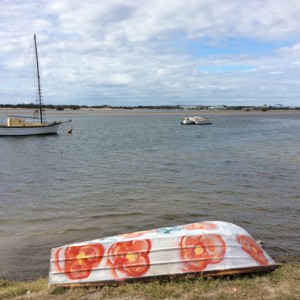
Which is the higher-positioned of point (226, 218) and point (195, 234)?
point (195, 234)

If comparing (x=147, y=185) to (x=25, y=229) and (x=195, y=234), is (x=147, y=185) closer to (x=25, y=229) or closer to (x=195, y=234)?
(x=25, y=229)

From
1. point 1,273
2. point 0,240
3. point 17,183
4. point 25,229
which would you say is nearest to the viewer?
point 1,273

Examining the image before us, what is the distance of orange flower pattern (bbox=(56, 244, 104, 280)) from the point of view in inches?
269

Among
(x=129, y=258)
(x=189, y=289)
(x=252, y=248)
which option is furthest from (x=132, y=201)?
(x=189, y=289)

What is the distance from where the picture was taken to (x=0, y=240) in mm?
10297

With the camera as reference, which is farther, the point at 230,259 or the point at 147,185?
the point at 147,185

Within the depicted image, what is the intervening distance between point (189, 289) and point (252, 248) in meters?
1.77

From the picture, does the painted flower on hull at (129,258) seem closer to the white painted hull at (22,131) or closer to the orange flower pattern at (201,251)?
the orange flower pattern at (201,251)

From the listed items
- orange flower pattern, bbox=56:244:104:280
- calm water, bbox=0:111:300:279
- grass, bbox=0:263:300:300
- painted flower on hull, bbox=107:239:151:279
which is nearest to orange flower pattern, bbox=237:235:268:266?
grass, bbox=0:263:300:300

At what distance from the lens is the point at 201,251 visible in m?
6.91

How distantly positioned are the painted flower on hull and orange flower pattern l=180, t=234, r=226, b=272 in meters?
0.68

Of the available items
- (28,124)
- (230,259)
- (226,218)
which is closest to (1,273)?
(230,259)

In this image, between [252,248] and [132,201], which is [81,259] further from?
[132,201]

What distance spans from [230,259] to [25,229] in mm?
6779
